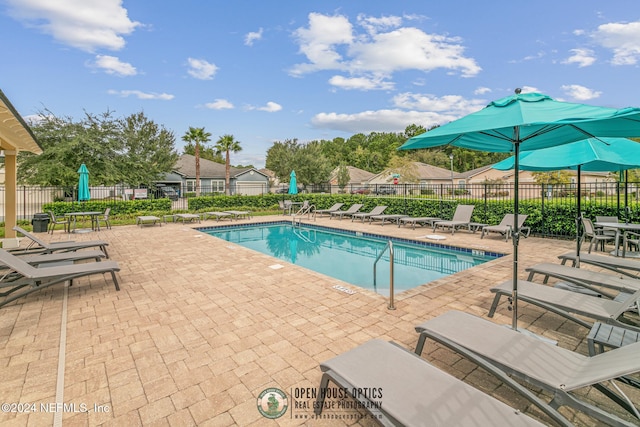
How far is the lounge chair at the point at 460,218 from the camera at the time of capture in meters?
10.2

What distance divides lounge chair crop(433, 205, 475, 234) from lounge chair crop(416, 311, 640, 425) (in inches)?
311

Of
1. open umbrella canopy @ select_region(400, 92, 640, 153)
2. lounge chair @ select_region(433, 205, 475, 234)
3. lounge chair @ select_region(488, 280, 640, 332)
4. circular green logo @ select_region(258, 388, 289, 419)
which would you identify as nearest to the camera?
circular green logo @ select_region(258, 388, 289, 419)

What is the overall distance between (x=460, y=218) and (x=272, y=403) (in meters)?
9.84

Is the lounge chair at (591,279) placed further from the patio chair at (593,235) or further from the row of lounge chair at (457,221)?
the patio chair at (593,235)

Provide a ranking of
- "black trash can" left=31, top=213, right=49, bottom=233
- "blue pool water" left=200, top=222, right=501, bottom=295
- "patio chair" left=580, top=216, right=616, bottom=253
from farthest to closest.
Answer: "black trash can" left=31, top=213, right=49, bottom=233
"patio chair" left=580, top=216, right=616, bottom=253
"blue pool water" left=200, top=222, right=501, bottom=295

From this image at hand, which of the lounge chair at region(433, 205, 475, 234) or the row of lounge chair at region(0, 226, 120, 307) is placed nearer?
the row of lounge chair at region(0, 226, 120, 307)

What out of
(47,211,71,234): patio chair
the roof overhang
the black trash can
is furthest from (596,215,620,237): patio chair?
the black trash can

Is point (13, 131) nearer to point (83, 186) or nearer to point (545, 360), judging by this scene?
point (83, 186)

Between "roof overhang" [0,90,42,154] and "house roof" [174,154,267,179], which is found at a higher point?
"house roof" [174,154,267,179]

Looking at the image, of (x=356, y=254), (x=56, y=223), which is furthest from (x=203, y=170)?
(x=356, y=254)

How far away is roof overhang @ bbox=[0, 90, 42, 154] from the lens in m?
4.56

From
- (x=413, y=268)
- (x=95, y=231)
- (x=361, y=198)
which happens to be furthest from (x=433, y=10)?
(x=95, y=231)

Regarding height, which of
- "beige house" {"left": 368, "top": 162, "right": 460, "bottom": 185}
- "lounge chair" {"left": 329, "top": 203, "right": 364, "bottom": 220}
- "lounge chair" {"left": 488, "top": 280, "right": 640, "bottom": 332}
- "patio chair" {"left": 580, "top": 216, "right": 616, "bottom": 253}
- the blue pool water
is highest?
"beige house" {"left": 368, "top": 162, "right": 460, "bottom": 185}

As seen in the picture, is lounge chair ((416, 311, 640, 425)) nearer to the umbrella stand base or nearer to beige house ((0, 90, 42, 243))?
the umbrella stand base
